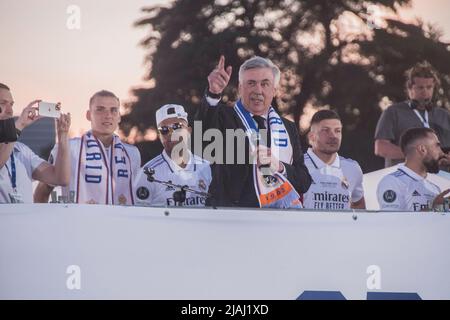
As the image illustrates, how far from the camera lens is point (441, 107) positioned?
483 centimetres

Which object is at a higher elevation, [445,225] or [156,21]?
[156,21]

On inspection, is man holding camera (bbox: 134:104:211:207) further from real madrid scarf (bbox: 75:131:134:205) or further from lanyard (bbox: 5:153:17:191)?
lanyard (bbox: 5:153:17:191)

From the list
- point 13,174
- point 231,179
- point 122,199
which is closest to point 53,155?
point 13,174

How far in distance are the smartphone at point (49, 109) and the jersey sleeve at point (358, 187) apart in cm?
137

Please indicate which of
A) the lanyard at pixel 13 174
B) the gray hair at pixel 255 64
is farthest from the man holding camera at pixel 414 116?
the lanyard at pixel 13 174

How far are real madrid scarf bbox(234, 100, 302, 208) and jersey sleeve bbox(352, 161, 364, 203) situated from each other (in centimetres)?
27

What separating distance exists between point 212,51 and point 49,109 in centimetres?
76

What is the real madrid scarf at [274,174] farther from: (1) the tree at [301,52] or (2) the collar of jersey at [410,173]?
(2) the collar of jersey at [410,173]

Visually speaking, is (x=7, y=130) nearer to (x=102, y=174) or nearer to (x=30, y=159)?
(x=30, y=159)

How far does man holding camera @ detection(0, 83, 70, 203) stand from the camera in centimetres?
451
